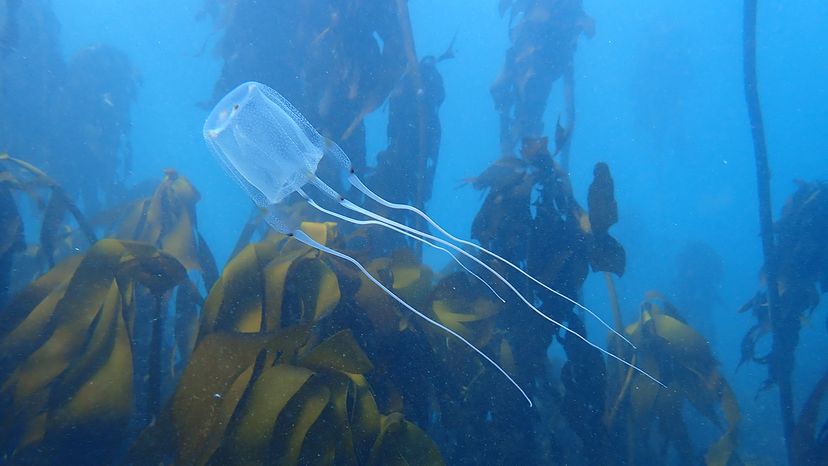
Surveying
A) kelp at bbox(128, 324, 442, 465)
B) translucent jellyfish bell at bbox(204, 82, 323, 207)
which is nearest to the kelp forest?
kelp at bbox(128, 324, 442, 465)

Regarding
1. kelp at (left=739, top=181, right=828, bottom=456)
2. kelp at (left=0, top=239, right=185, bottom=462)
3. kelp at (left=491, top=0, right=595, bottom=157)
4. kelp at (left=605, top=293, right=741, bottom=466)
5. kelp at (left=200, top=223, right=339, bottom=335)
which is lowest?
kelp at (left=0, top=239, right=185, bottom=462)

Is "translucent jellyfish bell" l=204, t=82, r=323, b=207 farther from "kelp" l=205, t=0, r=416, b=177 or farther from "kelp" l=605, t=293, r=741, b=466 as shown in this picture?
"kelp" l=605, t=293, r=741, b=466

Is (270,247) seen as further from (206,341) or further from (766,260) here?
(766,260)

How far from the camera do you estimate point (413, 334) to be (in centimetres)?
242

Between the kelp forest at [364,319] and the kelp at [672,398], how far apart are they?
0.01 m

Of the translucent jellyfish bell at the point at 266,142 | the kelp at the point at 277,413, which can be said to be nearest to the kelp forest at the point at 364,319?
the kelp at the point at 277,413

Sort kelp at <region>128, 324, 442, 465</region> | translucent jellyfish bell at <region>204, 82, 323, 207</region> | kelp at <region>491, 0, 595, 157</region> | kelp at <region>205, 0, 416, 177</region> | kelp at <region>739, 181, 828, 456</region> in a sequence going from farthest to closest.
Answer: kelp at <region>491, 0, 595, 157</region> → kelp at <region>205, 0, 416, 177</region> → kelp at <region>739, 181, 828, 456</region> → translucent jellyfish bell at <region>204, 82, 323, 207</region> → kelp at <region>128, 324, 442, 465</region>

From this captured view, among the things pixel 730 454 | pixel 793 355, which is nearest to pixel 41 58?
pixel 730 454

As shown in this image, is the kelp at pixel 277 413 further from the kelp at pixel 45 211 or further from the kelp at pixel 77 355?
the kelp at pixel 45 211

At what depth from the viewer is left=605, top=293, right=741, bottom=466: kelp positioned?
9.11 feet

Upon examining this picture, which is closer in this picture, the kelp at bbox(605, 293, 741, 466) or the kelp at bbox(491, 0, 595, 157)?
the kelp at bbox(605, 293, 741, 466)

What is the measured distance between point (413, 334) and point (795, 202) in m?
4.24

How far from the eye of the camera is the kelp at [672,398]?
278cm

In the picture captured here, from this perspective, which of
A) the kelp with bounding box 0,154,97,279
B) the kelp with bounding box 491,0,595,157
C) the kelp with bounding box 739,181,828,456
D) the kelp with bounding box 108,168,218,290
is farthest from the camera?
the kelp with bounding box 491,0,595,157
